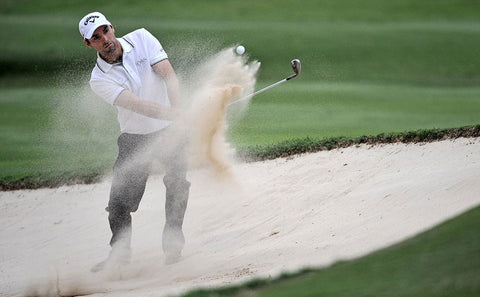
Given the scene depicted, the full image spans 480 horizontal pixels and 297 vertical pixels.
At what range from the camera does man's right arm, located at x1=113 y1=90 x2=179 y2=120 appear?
22.4 ft

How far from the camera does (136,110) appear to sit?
6.87m

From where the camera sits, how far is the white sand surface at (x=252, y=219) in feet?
22.3

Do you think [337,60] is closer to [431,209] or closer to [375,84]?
[375,84]

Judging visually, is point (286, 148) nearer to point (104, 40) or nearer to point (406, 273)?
point (104, 40)

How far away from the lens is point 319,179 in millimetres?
8914

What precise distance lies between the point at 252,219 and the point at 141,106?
2.14 metres

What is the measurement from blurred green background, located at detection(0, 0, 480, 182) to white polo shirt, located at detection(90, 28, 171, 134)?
150cm

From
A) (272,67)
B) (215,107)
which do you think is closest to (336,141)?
(215,107)

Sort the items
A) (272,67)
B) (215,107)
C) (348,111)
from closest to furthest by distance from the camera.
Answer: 1. (215,107)
2. (348,111)
3. (272,67)

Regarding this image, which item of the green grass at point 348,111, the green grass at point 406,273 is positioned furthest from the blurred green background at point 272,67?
the green grass at point 406,273

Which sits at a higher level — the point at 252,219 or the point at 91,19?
the point at 91,19

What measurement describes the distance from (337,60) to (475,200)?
11.4m

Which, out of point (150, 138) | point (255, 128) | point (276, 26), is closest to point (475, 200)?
point (150, 138)

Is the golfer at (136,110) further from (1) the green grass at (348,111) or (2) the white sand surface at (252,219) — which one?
(1) the green grass at (348,111)
